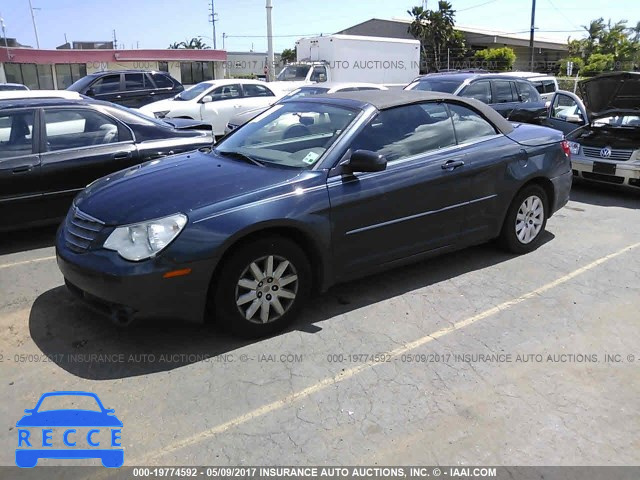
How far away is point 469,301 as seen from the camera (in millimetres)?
4461

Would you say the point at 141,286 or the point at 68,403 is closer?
the point at 68,403

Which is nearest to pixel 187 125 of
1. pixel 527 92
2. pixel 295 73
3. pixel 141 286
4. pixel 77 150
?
pixel 77 150

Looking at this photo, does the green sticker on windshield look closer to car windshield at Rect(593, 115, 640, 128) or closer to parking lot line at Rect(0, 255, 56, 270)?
parking lot line at Rect(0, 255, 56, 270)

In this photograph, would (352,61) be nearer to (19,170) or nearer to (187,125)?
(187,125)

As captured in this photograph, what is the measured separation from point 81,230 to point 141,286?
76cm

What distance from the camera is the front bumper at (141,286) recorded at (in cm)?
334

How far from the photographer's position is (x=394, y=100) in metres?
4.60

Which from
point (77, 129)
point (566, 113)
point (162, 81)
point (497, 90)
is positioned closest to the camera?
point (77, 129)

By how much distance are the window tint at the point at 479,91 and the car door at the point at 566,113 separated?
4.20ft

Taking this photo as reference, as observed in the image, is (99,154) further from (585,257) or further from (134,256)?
(585,257)

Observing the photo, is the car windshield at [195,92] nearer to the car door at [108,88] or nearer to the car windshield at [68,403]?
the car door at [108,88]

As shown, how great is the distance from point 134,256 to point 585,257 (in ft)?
14.3

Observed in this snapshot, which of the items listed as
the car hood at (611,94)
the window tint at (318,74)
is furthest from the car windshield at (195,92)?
the car hood at (611,94)

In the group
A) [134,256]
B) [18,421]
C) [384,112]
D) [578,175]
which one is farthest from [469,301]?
[578,175]
